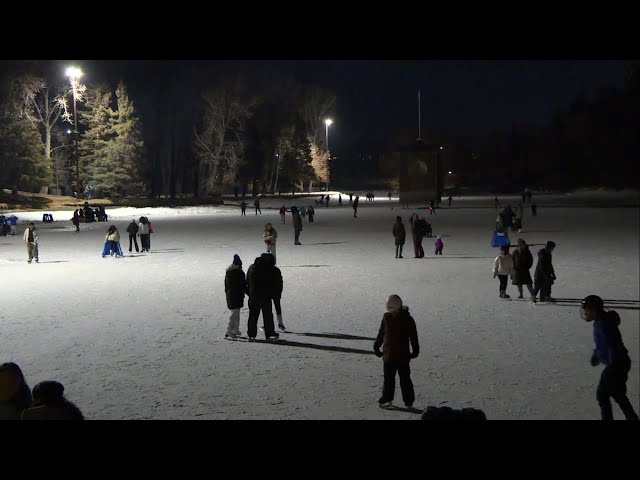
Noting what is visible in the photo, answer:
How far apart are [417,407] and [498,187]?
97.7 meters

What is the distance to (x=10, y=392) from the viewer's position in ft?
12.7

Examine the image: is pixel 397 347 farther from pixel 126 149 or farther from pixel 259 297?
pixel 126 149

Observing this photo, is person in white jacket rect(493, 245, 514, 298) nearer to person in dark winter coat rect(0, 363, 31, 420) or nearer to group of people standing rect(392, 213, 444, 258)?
group of people standing rect(392, 213, 444, 258)

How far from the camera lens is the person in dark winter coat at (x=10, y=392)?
3.85 m

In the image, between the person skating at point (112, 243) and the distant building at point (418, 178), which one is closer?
the person skating at point (112, 243)

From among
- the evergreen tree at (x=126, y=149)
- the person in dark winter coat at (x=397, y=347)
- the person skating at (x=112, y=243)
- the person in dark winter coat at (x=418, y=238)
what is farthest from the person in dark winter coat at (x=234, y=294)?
the evergreen tree at (x=126, y=149)

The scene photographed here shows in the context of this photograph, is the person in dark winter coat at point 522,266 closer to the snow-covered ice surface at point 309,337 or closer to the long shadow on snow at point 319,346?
the snow-covered ice surface at point 309,337

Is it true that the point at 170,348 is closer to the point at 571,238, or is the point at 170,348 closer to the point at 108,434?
the point at 108,434

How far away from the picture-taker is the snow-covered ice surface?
21.1 feet

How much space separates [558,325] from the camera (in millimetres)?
9781

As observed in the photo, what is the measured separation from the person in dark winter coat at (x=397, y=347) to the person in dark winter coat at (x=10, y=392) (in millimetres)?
3275

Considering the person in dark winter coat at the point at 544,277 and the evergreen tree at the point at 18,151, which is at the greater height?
the evergreen tree at the point at 18,151

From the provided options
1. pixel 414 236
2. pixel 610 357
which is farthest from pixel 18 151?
pixel 610 357

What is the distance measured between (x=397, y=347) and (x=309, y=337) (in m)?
3.25
